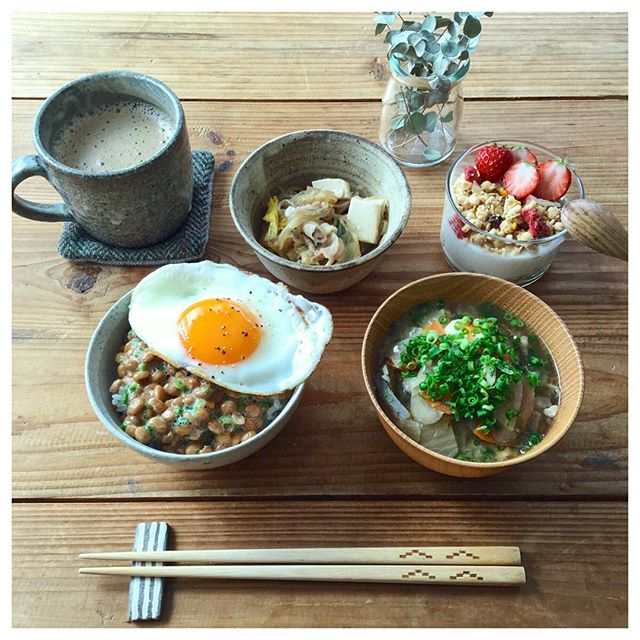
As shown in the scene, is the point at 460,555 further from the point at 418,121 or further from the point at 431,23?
the point at 431,23

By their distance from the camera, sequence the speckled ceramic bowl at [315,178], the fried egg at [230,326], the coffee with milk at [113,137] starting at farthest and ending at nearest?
the coffee with milk at [113,137] < the speckled ceramic bowl at [315,178] < the fried egg at [230,326]

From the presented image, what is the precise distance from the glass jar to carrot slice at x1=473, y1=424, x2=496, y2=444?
88 cm

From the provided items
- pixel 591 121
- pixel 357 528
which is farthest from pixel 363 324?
pixel 591 121

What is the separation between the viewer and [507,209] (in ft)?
5.23

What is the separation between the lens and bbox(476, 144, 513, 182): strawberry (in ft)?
5.40

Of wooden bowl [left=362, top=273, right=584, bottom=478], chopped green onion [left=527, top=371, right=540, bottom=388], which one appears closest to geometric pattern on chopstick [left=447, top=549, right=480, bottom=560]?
wooden bowl [left=362, top=273, right=584, bottom=478]

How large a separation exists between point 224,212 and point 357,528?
944 mm

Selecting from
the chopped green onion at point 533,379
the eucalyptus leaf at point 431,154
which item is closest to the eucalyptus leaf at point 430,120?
the eucalyptus leaf at point 431,154

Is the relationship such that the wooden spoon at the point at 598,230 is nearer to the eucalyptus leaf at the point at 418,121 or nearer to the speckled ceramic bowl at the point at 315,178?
the speckled ceramic bowl at the point at 315,178

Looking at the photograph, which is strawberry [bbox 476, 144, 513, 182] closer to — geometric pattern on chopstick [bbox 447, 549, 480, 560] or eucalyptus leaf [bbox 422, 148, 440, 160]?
eucalyptus leaf [bbox 422, 148, 440, 160]

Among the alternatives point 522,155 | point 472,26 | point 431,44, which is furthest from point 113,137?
point 522,155

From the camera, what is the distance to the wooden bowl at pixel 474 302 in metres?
1.27

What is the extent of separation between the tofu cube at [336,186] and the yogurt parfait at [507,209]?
26 centimetres

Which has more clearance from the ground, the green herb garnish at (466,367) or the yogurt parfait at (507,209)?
the yogurt parfait at (507,209)
